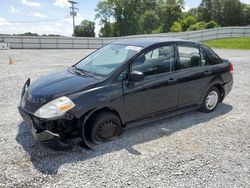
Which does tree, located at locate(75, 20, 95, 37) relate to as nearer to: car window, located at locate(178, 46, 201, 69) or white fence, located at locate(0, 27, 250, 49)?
white fence, located at locate(0, 27, 250, 49)

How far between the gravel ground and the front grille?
0.59m

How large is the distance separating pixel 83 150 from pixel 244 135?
2764 mm

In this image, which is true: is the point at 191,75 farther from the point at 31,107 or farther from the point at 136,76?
the point at 31,107

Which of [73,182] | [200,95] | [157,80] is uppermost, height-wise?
[157,80]

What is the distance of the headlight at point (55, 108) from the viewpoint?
3.34 m

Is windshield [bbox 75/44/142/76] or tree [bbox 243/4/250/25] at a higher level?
tree [bbox 243/4/250/25]

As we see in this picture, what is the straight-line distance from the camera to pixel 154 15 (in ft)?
245

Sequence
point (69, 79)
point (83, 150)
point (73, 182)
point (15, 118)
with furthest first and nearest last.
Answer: point (15, 118) < point (69, 79) < point (83, 150) < point (73, 182)

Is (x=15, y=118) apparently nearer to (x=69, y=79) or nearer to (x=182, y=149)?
(x=69, y=79)

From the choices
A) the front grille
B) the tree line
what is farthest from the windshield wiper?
the tree line

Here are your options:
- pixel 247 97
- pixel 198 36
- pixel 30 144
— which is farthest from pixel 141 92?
pixel 198 36

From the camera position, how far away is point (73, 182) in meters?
2.96

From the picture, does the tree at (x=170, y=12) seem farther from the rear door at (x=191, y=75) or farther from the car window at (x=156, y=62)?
the car window at (x=156, y=62)

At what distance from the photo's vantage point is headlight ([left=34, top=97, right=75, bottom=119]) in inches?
131
